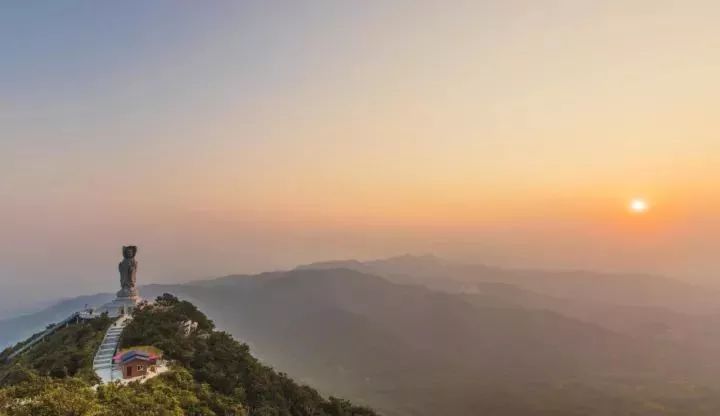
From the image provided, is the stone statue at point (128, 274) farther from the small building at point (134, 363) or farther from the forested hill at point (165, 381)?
the small building at point (134, 363)

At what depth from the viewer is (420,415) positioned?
151750mm

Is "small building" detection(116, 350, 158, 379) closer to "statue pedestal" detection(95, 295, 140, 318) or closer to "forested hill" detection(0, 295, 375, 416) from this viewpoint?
"forested hill" detection(0, 295, 375, 416)

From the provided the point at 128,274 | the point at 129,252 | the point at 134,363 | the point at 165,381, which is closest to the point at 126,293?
the point at 128,274

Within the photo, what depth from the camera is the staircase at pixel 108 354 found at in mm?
31286

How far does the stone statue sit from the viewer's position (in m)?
53.4

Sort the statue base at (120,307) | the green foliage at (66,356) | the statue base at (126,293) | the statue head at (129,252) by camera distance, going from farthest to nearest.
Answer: the statue head at (129,252)
the statue base at (126,293)
the statue base at (120,307)
the green foliage at (66,356)

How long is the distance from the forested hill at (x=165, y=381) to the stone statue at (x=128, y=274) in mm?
4309

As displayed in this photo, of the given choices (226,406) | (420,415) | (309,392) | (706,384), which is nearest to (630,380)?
(706,384)

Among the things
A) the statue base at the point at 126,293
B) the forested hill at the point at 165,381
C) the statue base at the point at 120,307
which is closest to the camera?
the forested hill at the point at 165,381

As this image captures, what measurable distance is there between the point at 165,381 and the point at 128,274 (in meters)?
28.1

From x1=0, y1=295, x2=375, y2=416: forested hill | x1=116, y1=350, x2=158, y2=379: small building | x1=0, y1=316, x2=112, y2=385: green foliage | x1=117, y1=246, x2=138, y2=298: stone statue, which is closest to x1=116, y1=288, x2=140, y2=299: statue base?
x1=117, y1=246, x2=138, y2=298: stone statue

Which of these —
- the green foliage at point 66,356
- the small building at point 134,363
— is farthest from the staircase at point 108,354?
the small building at point 134,363

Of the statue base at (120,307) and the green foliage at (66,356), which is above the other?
the statue base at (120,307)

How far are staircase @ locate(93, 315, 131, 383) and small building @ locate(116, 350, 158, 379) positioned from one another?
950 mm
